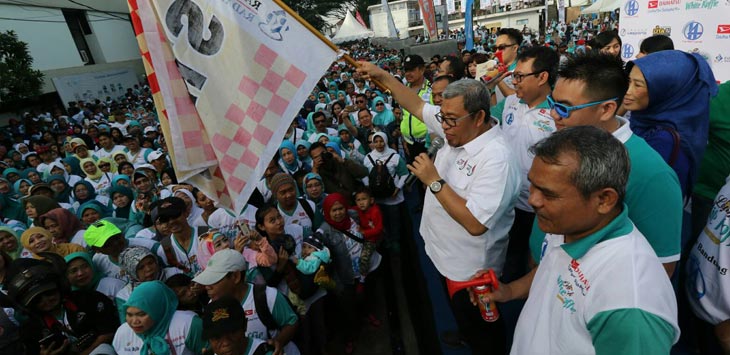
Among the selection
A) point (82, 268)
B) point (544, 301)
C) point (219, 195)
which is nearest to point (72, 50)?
point (82, 268)

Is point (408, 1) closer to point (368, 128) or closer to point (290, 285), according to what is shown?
point (368, 128)

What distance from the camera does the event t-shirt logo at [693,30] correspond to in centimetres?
453

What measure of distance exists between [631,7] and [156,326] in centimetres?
721

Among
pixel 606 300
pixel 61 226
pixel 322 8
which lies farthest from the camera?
pixel 322 8

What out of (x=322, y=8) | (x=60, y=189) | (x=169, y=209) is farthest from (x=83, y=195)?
(x=322, y=8)

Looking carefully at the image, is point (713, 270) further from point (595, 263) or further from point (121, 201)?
point (121, 201)

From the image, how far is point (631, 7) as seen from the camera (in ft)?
18.0

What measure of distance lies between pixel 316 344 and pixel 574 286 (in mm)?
2693

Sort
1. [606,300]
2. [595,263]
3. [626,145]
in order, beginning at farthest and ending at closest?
[626,145] → [595,263] → [606,300]

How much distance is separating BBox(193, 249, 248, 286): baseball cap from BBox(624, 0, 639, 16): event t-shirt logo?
6453mm

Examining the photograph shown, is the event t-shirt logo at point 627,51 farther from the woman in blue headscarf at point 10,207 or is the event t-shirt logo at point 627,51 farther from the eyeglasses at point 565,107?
the woman in blue headscarf at point 10,207

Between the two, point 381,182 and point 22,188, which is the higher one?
point 22,188

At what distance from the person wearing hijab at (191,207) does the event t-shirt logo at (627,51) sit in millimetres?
6511

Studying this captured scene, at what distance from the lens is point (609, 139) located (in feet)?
4.10
